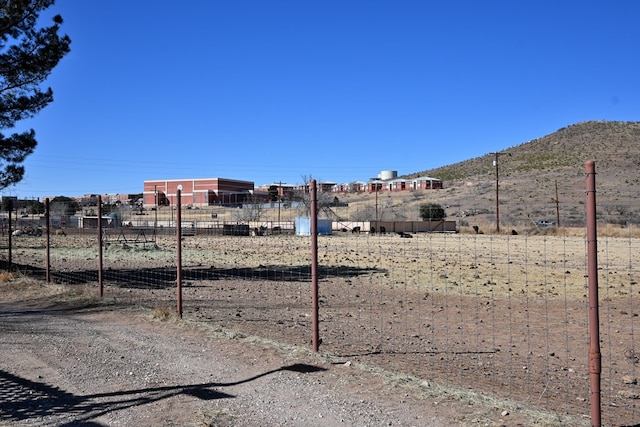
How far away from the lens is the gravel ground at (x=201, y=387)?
5621mm

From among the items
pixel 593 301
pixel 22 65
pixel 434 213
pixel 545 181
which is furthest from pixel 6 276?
pixel 545 181

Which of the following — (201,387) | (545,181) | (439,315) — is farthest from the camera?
(545,181)

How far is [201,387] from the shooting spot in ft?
21.6

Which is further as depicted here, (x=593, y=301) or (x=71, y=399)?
(x=71, y=399)

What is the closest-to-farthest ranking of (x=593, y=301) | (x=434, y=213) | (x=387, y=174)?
(x=593, y=301)
(x=434, y=213)
(x=387, y=174)

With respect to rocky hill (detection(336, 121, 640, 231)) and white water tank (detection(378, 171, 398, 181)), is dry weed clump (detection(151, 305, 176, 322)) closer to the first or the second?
rocky hill (detection(336, 121, 640, 231))

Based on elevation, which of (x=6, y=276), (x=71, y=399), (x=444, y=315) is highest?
(x=6, y=276)

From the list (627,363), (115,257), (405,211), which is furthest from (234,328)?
(405,211)

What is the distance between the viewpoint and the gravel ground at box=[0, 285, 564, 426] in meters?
5.62

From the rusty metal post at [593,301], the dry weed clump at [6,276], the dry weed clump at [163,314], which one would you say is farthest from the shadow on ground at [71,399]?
the dry weed clump at [6,276]

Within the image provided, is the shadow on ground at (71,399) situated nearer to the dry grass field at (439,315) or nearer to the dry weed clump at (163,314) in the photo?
the dry grass field at (439,315)

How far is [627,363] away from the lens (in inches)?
338

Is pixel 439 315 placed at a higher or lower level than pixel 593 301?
lower

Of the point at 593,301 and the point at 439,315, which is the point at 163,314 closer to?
the point at 439,315
